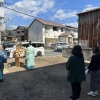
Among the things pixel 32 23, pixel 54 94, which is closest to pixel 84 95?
pixel 54 94

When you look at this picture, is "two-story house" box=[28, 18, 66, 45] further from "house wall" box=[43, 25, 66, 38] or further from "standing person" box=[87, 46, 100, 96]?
"standing person" box=[87, 46, 100, 96]

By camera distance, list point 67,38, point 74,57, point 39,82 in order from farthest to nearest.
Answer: point 67,38 < point 39,82 < point 74,57

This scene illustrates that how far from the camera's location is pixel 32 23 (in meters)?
45.9

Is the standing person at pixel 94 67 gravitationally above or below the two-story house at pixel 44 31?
below

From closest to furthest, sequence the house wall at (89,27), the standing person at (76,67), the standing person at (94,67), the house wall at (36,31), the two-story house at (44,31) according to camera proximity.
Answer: the standing person at (76,67)
the standing person at (94,67)
the house wall at (89,27)
the two-story house at (44,31)
the house wall at (36,31)

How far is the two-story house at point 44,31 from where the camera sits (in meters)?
42.5

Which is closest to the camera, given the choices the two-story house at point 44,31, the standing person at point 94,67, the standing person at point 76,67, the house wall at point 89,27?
the standing person at point 76,67

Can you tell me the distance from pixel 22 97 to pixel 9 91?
0.82 m

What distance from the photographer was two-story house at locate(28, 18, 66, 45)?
4250cm

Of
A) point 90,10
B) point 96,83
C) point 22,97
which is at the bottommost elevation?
point 22,97

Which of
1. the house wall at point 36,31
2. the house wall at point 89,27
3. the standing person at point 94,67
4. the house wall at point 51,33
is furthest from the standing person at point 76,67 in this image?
the house wall at point 36,31

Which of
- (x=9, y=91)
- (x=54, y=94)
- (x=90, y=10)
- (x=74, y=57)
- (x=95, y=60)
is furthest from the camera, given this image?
(x=90, y=10)

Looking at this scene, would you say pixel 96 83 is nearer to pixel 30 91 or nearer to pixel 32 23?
pixel 30 91

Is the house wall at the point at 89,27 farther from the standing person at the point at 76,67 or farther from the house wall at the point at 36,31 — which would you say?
the house wall at the point at 36,31
